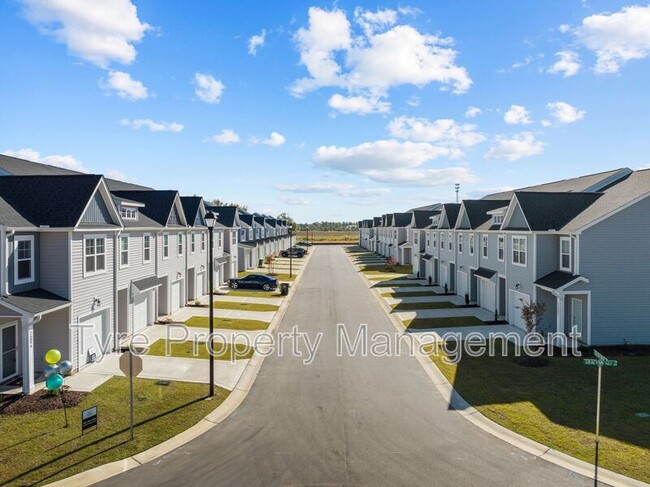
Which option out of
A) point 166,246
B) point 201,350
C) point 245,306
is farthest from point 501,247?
point 166,246

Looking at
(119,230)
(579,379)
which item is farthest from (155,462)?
(579,379)

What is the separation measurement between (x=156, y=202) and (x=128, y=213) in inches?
207

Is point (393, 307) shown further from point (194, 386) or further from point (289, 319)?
point (194, 386)

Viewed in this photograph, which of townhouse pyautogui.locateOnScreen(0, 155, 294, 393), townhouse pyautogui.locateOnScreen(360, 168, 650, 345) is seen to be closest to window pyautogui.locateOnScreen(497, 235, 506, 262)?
townhouse pyautogui.locateOnScreen(360, 168, 650, 345)

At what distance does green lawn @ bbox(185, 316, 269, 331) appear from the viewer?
2389cm

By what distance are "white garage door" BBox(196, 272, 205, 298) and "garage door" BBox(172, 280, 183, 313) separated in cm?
359

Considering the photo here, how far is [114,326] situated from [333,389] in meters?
10.9

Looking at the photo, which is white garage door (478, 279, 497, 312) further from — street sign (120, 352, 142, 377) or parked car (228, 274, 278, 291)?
street sign (120, 352, 142, 377)

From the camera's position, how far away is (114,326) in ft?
63.2

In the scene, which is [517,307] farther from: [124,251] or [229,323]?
[124,251]

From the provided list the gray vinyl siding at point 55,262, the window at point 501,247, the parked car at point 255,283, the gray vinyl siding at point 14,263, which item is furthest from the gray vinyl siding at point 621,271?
the parked car at point 255,283

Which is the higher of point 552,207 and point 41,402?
point 552,207

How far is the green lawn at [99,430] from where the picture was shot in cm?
970

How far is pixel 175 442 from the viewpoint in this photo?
11070mm
